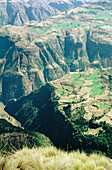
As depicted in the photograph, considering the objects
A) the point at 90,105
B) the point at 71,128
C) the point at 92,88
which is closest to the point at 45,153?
the point at 71,128

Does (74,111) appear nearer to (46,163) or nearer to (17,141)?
(17,141)

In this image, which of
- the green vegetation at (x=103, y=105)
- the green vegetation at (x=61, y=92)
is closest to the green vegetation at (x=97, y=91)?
the green vegetation at (x=103, y=105)

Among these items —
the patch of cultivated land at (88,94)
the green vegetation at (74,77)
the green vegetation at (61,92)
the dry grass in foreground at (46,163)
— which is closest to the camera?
the dry grass in foreground at (46,163)

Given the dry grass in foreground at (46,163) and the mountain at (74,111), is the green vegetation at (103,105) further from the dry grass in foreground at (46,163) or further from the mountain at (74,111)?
the dry grass in foreground at (46,163)

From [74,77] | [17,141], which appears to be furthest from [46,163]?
[74,77]

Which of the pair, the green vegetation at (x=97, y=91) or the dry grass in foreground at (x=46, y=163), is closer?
the dry grass in foreground at (x=46, y=163)

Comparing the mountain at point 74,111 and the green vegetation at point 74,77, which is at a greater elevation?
the green vegetation at point 74,77

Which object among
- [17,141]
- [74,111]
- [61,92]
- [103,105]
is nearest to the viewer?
[17,141]

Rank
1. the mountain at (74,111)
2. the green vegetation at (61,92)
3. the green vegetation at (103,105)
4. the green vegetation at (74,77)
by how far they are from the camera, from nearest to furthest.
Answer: the mountain at (74,111), the green vegetation at (103,105), the green vegetation at (61,92), the green vegetation at (74,77)

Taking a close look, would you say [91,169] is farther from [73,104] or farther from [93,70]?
[93,70]
